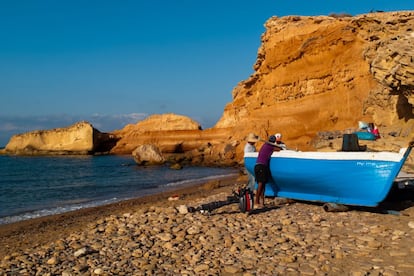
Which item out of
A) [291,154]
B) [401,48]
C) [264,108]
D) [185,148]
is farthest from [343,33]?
[185,148]

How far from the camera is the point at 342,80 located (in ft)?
110

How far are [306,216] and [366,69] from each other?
27.3m

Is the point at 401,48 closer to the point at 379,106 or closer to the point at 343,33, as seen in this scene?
the point at 379,106

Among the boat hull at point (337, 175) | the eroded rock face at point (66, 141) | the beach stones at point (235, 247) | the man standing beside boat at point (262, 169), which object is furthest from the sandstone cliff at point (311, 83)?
the eroded rock face at point (66, 141)

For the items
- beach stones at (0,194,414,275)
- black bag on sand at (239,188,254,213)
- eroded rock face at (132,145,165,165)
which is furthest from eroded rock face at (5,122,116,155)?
beach stones at (0,194,414,275)

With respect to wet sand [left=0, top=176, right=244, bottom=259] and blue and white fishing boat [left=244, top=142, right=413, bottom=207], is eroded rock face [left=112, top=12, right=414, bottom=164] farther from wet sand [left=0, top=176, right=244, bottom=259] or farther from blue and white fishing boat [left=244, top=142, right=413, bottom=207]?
wet sand [left=0, top=176, right=244, bottom=259]

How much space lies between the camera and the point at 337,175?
9.34 meters

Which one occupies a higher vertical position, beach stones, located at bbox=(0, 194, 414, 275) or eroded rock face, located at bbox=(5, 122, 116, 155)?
eroded rock face, located at bbox=(5, 122, 116, 155)

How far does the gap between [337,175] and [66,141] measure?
74555mm

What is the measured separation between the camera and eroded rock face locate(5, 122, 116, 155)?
75.2 meters

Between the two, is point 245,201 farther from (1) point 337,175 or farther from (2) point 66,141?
(2) point 66,141

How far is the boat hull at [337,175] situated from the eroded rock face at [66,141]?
68044 mm

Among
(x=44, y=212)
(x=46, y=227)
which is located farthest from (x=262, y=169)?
(x=44, y=212)

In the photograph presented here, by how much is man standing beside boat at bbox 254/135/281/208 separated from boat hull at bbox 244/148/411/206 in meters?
0.42
